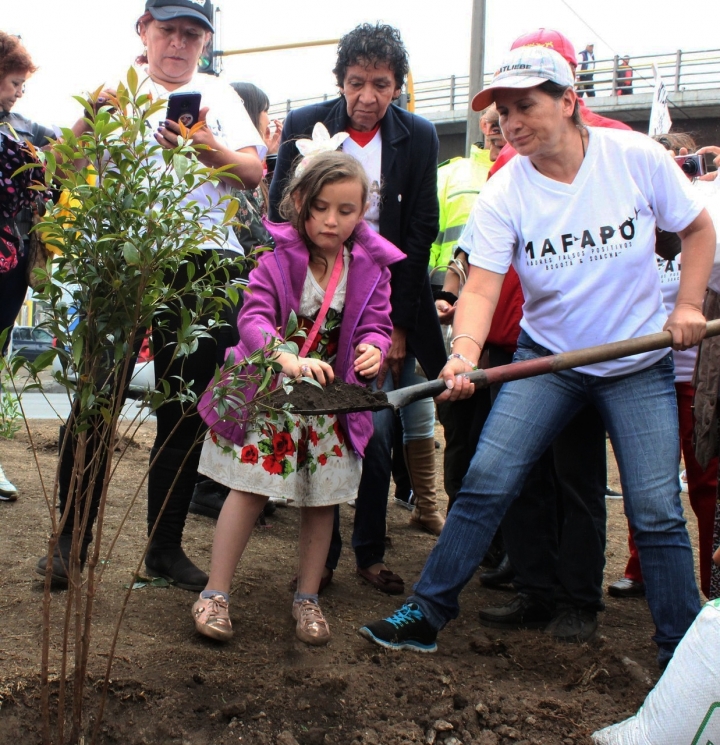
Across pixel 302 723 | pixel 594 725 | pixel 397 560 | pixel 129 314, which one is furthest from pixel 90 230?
pixel 397 560

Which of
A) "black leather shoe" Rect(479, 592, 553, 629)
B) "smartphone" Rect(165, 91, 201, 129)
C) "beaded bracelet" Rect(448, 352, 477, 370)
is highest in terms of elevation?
"smartphone" Rect(165, 91, 201, 129)

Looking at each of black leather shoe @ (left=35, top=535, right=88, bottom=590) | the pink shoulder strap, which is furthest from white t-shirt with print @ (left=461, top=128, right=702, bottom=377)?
black leather shoe @ (left=35, top=535, right=88, bottom=590)

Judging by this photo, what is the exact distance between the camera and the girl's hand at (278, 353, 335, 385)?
2609 millimetres

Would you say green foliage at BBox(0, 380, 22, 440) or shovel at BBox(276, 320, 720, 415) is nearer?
green foliage at BBox(0, 380, 22, 440)

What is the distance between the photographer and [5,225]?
11.4ft

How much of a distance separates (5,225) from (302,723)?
2220mm

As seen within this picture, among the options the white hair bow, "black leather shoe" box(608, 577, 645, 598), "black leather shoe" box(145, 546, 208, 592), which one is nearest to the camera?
the white hair bow

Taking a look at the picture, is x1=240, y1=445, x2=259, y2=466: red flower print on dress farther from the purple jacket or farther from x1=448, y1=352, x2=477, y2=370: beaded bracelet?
x1=448, y1=352, x2=477, y2=370: beaded bracelet

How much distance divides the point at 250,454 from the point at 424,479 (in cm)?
180

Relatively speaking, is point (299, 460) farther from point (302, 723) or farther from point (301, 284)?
point (302, 723)

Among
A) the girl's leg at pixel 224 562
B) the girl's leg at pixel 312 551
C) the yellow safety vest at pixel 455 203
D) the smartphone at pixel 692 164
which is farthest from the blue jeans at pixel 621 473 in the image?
the yellow safety vest at pixel 455 203

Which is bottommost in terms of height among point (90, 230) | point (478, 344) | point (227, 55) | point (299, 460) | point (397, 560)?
point (397, 560)

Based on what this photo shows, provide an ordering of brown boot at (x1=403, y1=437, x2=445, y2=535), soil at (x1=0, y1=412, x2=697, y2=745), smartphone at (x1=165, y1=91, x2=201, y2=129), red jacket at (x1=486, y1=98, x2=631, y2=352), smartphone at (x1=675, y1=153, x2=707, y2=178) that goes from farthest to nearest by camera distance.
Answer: brown boot at (x1=403, y1=437, x2=445, y2=535) → smartphone at (x1=675, y1=153, x2=707, y2=178) → red jacket at (x1=486, y1=98, x2=631, y2=352) → smartphone at (x1=165, y1=91, x2=201, y2=129) → soil at (x1=0, y1=412, x2=697, y2=745)

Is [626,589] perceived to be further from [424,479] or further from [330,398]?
[330,398]
